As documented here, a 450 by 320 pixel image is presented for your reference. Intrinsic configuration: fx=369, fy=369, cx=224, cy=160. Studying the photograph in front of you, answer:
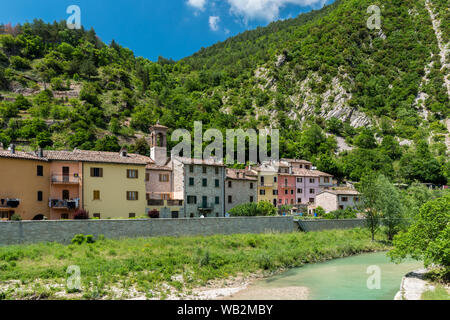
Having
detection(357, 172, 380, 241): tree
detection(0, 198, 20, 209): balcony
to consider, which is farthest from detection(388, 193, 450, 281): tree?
detection(0, 198, 20, 209): balcony

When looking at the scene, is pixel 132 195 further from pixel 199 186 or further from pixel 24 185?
pixel 24 185

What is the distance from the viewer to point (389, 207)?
4578 cm

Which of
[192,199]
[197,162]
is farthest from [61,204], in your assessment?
[197,162]

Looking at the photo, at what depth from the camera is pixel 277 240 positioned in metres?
39.9

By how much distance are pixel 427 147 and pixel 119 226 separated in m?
106

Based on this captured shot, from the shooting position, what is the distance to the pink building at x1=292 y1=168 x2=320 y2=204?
74.6 metres

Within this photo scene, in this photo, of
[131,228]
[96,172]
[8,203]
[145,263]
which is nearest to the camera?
[145,263]

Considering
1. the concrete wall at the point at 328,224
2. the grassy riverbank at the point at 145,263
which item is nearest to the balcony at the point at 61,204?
the grassy riverbank at the point at 145,263

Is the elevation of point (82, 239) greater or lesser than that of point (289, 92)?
lesser

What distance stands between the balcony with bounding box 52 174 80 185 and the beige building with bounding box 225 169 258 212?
73.2ft

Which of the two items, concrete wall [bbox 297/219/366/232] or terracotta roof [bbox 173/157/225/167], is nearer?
concrete wall [bbox 297/219/366/232]

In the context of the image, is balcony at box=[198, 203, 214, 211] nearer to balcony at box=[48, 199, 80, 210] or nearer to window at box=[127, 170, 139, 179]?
window at box=[127, 170, 139, 179]

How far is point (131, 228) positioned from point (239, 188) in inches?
1049

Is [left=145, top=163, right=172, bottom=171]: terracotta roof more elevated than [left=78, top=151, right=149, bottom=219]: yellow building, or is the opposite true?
[left=145, top=163, right=172, bottom=171]: terracotta roof
